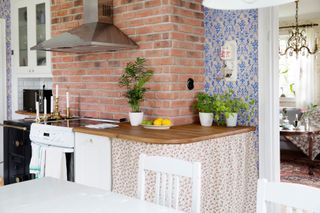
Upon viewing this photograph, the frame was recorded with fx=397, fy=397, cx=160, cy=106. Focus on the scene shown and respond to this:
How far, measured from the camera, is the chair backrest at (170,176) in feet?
5.64

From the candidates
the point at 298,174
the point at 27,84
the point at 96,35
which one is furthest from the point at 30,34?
the point at 298,174

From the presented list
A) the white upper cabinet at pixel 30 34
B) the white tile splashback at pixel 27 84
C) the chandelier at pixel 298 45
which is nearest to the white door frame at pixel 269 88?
the white upper cabinet at pixel 30 34

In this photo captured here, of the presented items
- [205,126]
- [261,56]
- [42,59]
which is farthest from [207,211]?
[42,59]

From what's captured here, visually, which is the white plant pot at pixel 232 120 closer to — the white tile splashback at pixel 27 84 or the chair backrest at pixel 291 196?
the chair backrest at pixel 291 196

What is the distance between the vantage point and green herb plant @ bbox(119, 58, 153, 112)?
328 centimetres

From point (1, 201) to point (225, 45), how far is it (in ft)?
7.55

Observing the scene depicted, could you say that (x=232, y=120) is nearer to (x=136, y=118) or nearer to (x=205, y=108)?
(x=205, y=108)

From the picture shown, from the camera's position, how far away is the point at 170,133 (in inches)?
112

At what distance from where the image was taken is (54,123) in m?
3.61

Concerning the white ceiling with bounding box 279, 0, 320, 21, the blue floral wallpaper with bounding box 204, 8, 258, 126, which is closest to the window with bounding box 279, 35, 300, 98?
the white ceiling with bounding box 279, 0, 320, 21

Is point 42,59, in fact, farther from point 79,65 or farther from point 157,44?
point 157,44

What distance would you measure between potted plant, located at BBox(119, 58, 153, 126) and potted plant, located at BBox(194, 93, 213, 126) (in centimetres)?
47

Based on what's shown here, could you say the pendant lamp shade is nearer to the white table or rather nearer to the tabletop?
the white table

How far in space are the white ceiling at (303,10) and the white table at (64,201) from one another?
5451mm
